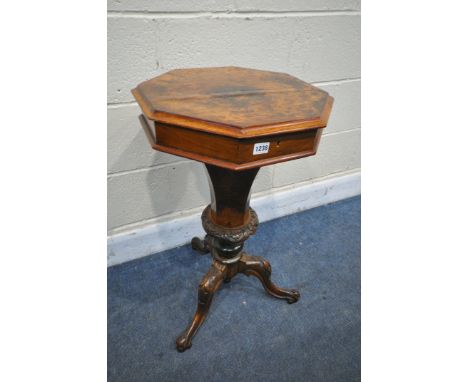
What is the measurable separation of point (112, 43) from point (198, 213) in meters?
0.86

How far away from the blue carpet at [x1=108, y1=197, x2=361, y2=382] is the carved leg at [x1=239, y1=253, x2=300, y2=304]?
0.15 ft

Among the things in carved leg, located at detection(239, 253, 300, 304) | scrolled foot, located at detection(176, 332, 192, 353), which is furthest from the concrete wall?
scrolled foot, located at detection(176, 332, 192, 353)

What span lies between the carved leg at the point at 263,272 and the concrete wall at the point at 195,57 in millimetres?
463

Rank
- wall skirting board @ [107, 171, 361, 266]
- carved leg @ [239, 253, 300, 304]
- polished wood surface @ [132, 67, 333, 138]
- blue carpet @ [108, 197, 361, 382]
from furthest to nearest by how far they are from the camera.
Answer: wall skirting board @ [107, 171, 361, 266] → carved leg @ [239, 253, 300, 304] → blue carpet @ [108, 197, 361, 382] → polished wood surface @ [132, 67, 333, 138]

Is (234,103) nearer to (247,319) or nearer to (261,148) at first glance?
(261,148)

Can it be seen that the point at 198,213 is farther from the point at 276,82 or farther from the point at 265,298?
the point at 276,82

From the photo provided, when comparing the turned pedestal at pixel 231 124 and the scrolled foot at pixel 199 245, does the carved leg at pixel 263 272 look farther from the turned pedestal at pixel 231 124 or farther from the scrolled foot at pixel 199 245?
the scrolled foot at pixel 199 245

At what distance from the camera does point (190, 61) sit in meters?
1.35

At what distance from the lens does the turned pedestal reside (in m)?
0.79

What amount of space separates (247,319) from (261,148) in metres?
0.86

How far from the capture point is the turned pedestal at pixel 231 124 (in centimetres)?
79

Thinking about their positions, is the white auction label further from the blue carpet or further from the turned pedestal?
the blue carpet

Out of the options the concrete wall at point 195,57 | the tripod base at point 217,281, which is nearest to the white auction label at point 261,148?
the tripod base at point 217,281
